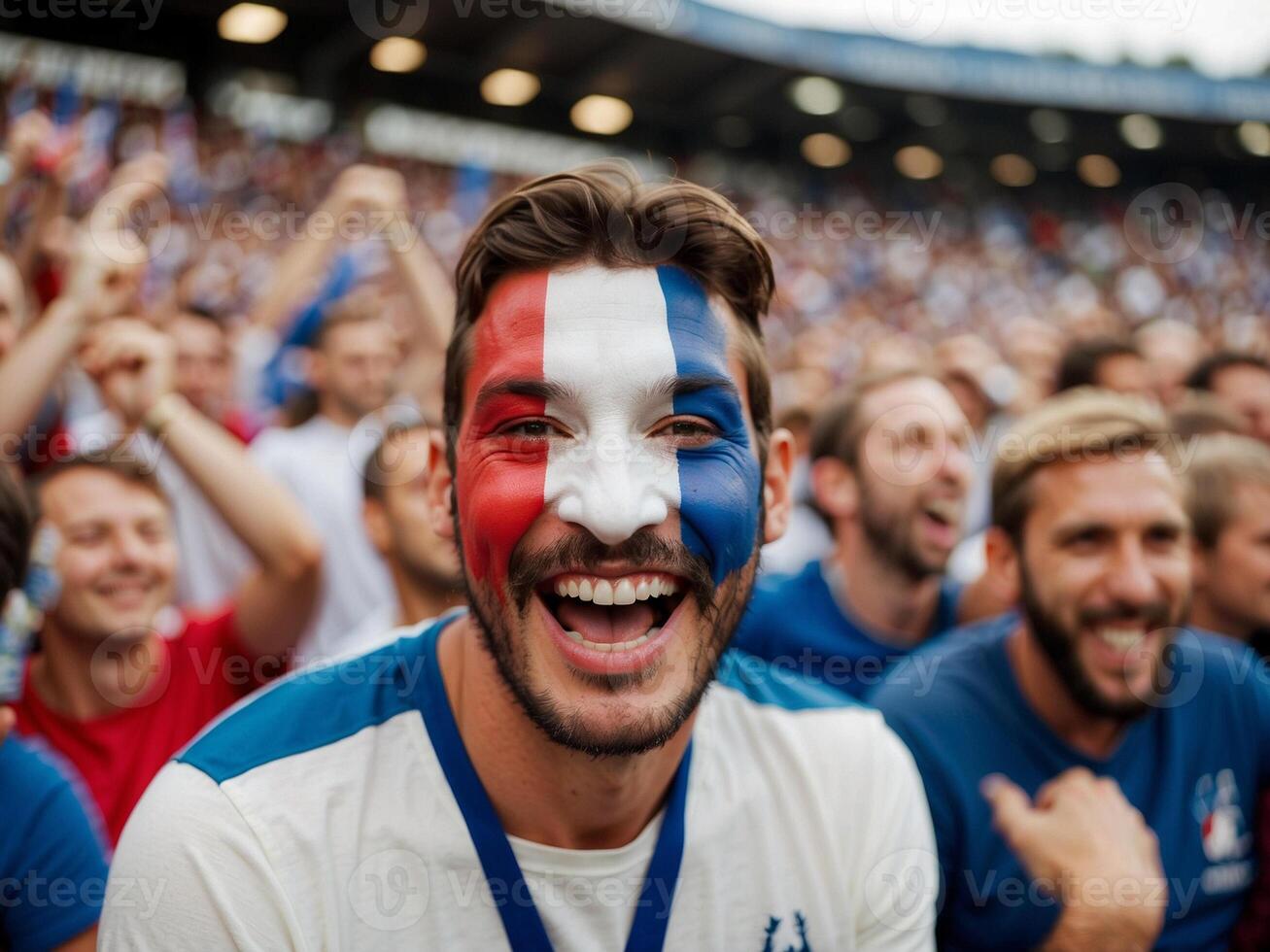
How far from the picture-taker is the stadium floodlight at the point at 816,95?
18.9 meters

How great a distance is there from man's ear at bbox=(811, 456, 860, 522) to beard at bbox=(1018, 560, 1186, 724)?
1.38 metres

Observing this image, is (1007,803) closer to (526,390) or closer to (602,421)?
(602,421)

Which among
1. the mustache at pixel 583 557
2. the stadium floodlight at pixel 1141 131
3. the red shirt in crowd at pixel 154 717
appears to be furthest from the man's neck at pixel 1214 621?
the stadium floodlight at pixel 1141 131

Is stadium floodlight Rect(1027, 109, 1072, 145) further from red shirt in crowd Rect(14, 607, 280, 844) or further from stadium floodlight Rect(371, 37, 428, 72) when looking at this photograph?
red shirt in crowd Rect(14, 607, 280, 844)

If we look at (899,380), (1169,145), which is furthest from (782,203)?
(899,380)

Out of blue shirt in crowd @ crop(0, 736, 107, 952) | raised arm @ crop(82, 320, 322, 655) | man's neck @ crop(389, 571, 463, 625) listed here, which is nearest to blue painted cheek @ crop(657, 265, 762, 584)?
blue shirt in crowd @ crop(0, 736, 107, 952)

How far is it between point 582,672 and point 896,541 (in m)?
2.35

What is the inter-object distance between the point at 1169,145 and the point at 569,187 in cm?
2738

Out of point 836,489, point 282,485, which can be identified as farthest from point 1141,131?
point 282,485

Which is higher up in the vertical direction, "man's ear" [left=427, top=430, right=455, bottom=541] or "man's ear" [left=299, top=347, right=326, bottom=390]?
"man's ear" [left=299, top=347, right=326, bottom=390]

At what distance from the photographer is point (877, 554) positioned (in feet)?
12.6

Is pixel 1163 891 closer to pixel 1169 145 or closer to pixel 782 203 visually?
pixel 782 203

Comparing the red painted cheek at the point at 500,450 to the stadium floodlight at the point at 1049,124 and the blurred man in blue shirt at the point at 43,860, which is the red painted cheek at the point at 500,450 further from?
the stadium floodlight at the point at 1049,124

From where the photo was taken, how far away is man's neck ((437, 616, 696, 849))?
1.81m
